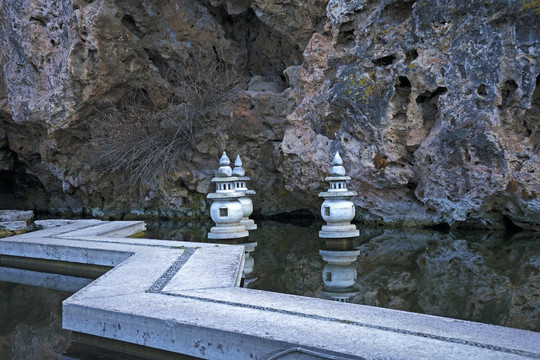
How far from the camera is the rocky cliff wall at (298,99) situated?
629 centimetres

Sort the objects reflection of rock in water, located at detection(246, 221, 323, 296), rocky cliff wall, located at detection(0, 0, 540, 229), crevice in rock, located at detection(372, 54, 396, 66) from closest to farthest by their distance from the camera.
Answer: reflection of rock in water, located at detection(246, 221, 323, 296), rocky cliff wall, located at detection(0, 0, 540, 229), crevice in rock, located at detection(372, 54, 396, 66)

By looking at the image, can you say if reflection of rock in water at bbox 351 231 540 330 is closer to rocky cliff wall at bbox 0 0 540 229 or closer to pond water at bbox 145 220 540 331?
pond water at bbox 145 220 540 331

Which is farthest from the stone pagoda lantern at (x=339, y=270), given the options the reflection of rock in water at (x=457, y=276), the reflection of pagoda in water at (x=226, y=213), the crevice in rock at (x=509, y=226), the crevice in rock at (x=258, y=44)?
the crevice in rock at (x=258, y=44)

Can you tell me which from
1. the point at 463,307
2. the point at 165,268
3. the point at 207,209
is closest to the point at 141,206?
the point at 207,209

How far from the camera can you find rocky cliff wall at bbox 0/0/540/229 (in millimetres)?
6285

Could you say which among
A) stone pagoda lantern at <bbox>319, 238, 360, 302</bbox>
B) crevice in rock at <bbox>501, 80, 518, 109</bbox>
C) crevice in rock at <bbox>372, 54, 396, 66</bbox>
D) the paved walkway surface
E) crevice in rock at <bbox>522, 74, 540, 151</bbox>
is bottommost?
stone pagoda lantern at <bbox>319, 238, 360, 302</bbox>

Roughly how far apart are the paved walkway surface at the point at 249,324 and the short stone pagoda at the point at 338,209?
204cm

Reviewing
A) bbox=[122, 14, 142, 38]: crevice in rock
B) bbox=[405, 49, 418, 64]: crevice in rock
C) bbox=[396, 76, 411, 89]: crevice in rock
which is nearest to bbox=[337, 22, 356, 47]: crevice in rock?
bbox=[405, 49, 418, 64]: crevice in rock

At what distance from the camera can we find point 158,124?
1027 centimetres

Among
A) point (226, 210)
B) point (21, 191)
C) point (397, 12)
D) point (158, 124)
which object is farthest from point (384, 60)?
point (21, 191)

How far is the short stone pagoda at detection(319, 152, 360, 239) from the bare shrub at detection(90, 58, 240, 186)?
181 inches

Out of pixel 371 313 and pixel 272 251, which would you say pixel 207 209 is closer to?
pixel 272 251

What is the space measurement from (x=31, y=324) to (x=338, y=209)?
12.0ft

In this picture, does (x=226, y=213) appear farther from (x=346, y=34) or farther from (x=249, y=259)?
(x=346, y=34)
